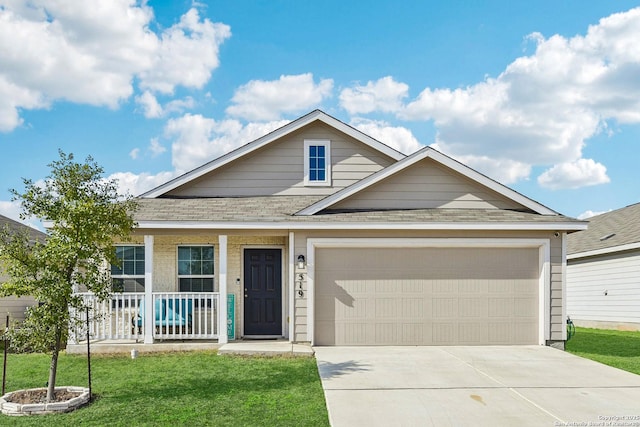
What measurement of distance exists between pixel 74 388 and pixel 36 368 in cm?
253

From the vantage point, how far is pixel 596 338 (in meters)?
14.5

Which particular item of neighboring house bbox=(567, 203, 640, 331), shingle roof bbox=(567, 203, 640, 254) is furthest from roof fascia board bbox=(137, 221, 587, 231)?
shingle roof bbox=(567, 203, 640, 254)

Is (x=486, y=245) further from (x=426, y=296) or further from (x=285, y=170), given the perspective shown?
(x=285, y=170)

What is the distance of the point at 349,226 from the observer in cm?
1075

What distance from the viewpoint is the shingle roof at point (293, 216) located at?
10.8 metres

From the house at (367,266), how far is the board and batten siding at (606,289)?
24.3ft

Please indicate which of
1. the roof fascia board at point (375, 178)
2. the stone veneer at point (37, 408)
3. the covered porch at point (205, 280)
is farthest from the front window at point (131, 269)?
the stone veneer at point (37, 408)

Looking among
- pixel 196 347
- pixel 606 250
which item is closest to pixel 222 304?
pixel 196 347

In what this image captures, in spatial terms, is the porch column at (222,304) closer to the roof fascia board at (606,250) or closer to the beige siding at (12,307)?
the beige siding at (12,307)

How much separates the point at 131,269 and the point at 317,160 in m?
5.08

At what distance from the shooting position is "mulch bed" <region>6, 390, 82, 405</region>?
6.93 m

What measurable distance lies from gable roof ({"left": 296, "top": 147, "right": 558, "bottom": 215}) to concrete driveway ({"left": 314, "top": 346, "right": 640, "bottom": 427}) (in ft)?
10.2

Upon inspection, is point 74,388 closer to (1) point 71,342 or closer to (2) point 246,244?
(1) point 71,342

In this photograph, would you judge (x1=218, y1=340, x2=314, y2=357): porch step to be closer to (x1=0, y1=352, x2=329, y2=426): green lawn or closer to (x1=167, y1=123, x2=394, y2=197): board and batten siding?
(x1=0, y1=352, x2=329, y2=426): green lawn
